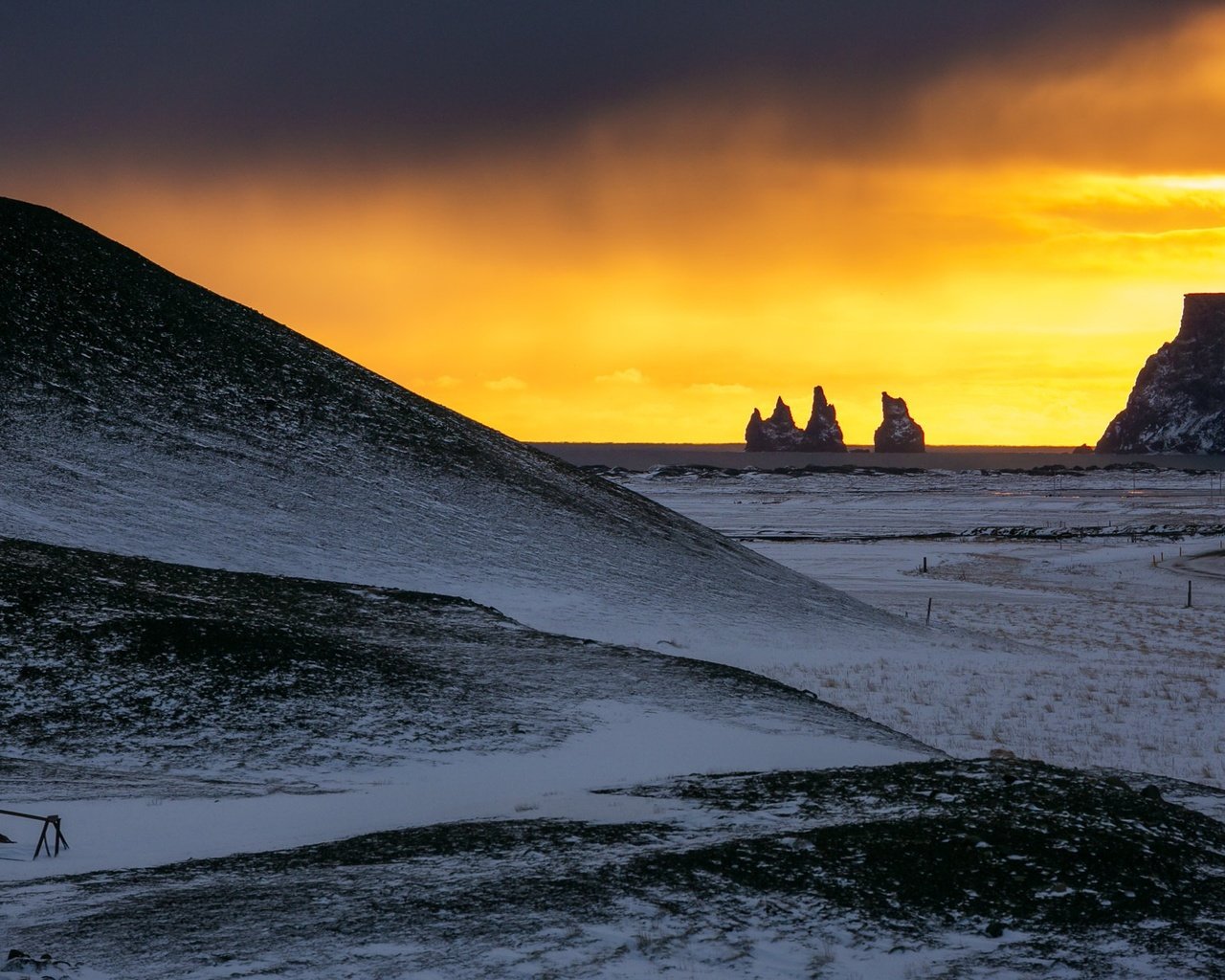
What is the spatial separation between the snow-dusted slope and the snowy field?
4.90 m

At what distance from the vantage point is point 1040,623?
153 feet

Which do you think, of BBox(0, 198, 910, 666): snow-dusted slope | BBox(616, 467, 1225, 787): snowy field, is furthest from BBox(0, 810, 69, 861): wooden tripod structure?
BBox(0, 198, 910, 666): snow-dusted slope

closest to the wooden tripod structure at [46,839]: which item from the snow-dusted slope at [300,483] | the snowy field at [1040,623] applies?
the snowy field at [1040,623]

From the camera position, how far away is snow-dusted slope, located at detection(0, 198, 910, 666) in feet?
123

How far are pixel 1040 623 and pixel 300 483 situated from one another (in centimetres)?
2982

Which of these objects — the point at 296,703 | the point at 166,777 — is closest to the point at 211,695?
the point at 296,703

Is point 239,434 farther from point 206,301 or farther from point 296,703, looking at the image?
point 296,703

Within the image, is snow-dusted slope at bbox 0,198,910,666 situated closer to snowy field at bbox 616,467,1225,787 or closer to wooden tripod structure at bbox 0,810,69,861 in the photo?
snowy field at bbox 616,467,1225,787

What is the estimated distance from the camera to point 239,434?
162 feet

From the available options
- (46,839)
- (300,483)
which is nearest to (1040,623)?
(300,483)

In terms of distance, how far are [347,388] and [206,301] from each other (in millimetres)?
10934

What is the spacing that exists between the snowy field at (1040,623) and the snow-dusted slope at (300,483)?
4895mm

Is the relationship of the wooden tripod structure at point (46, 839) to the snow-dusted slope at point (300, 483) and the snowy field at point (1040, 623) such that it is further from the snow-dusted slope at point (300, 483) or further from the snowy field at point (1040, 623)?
the snow-dusted slope at point (300, 483)

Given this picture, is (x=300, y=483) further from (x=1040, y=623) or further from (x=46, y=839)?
(x=46, y=839)
